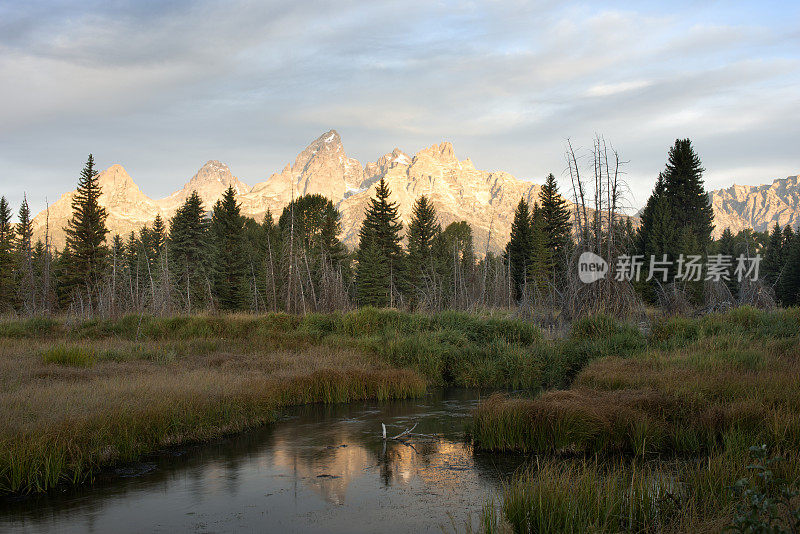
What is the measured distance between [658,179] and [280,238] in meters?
43.4

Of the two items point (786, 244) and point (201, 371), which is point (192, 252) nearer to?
point (201, 371)

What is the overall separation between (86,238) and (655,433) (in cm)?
4830

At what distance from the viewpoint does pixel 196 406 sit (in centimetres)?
1228

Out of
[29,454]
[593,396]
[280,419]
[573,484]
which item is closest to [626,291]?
[593,396]

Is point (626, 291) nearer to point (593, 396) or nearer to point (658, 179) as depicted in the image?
point (593, 396)

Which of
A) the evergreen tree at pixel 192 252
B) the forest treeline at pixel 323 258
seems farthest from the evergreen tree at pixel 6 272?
the evergreen tree at pixel 192 252

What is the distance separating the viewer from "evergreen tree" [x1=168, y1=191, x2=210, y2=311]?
4612cm

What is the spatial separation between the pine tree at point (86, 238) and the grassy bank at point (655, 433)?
4302 cm

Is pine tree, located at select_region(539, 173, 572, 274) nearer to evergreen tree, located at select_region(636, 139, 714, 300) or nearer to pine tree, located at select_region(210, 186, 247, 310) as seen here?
evergreen tree, located at select_region(636, 139, 714, 300)

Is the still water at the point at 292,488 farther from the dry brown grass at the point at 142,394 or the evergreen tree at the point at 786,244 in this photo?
the evergreen tree at the point at 786,244

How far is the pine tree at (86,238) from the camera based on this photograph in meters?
45.7

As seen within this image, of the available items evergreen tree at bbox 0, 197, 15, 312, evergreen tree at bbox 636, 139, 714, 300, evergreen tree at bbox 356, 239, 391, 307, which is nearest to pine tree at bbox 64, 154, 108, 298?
evergreen tree at bbox 0, 197, 15, 312

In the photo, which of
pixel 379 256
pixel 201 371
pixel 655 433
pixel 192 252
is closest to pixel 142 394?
pixel 201 371

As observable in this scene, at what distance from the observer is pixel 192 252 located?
4747 cm
